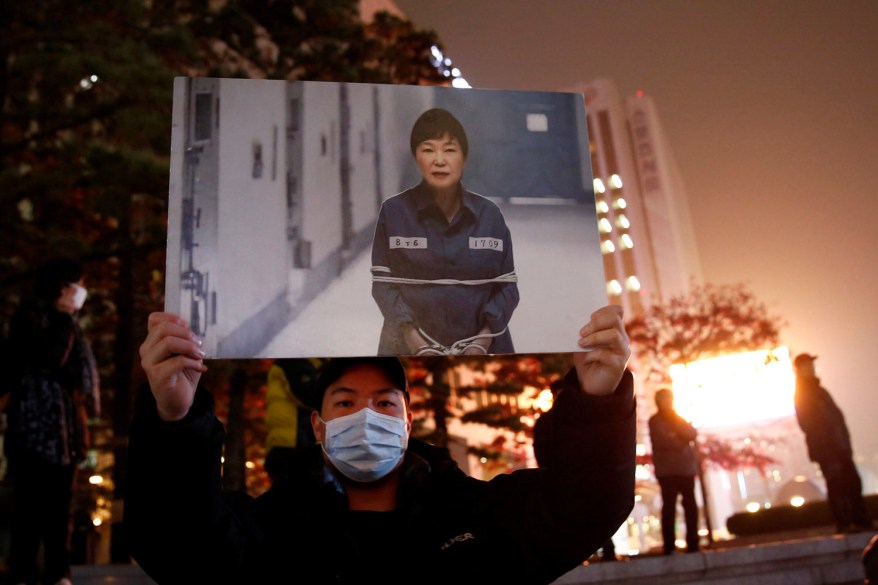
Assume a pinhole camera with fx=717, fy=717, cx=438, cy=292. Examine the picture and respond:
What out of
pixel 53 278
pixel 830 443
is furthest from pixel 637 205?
pixel 53 278

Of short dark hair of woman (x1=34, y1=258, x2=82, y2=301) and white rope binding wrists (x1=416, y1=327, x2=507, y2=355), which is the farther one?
short dark hair of woman (x1=34, y1=258, x2=82, y2=301)

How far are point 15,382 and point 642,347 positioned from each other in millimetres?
20200

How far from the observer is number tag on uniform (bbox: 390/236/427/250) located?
79.9 inches

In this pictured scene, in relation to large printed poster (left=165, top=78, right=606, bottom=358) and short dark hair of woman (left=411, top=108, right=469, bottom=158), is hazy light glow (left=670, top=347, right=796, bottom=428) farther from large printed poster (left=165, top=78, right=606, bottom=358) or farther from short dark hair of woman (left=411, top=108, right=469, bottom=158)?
short dark hair of woman (left=411, top=108, right=469, bottom=158)

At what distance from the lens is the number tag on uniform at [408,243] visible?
2029mm

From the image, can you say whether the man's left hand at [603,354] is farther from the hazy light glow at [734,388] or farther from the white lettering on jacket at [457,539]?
the hazy light glow at [734,388]

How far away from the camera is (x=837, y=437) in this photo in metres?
7.88

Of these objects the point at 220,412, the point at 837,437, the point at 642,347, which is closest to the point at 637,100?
the point at 642,347

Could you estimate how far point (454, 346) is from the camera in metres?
1.97

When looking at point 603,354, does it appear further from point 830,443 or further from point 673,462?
point 830,443

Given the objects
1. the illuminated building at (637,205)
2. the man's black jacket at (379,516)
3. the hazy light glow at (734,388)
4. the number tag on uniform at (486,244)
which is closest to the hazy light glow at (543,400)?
the hazy light glow at (734,388)

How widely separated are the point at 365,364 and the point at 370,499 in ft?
1.28

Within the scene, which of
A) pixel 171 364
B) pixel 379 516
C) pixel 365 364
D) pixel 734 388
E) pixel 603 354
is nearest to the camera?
pixel 171 364

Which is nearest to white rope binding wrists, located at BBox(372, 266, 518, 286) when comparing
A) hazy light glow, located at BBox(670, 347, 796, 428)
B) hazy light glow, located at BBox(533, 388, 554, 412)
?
hazy light glow, located at BBox(533, 388, 554, 412)
